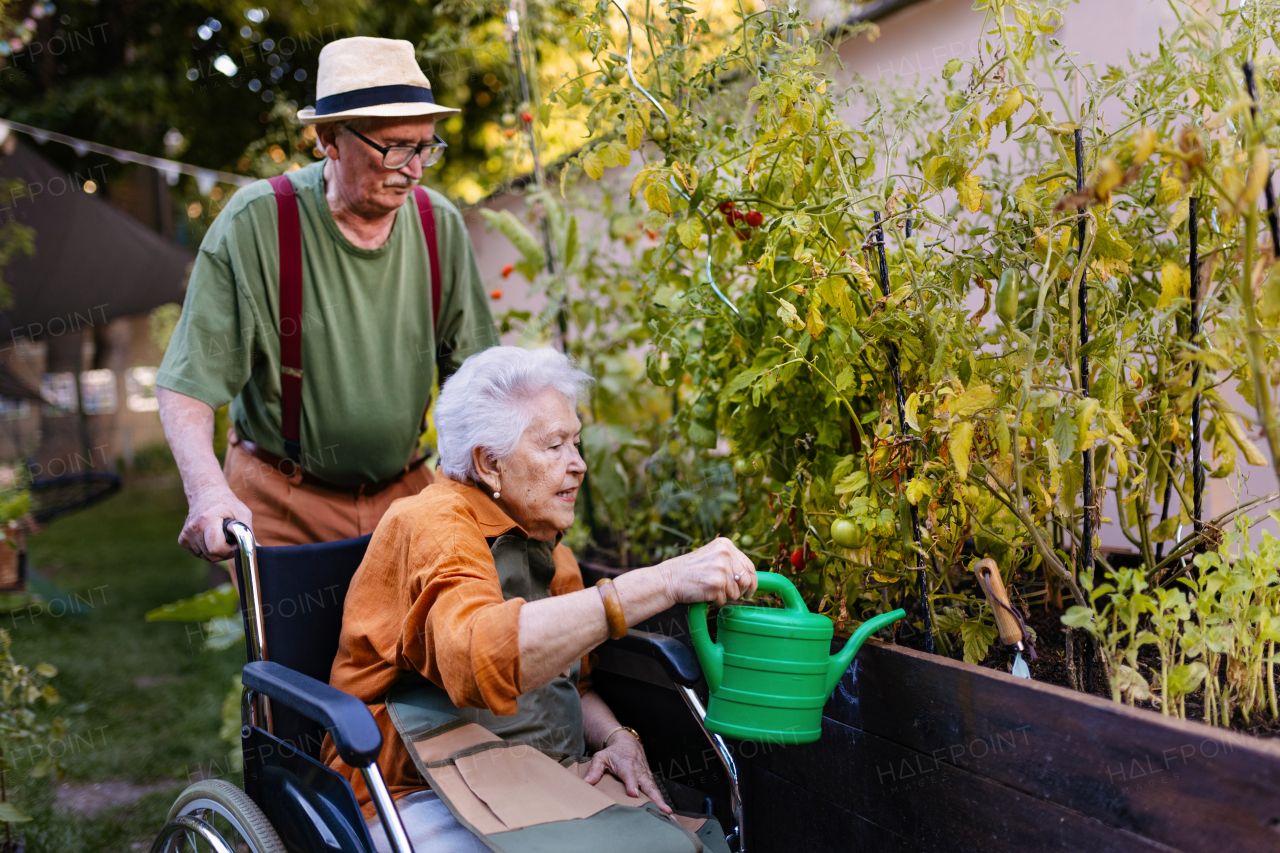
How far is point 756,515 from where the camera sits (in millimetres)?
2170

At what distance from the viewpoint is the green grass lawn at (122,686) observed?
2805mm

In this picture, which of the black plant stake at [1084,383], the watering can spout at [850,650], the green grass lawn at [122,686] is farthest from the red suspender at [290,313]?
the black plant stake at [1084,383]

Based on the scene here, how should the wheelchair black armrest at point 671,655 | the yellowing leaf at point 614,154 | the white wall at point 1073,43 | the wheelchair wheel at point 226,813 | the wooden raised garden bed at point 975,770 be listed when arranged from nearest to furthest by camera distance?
the wooden raised garden bed at point 975,770 < the wheelchair wheel at point 226,813 < the wheelchair black armrest at point 671,655 < the yellowing leaf at point 614,154 < the white wall at point 1073,43

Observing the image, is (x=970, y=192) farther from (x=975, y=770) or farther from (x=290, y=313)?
(x=290, y=313)

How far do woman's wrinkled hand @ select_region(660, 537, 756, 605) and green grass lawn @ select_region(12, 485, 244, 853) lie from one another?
2086 millimetres

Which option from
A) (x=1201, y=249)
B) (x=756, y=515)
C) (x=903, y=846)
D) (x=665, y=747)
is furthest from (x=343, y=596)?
(x=1201, y=249)

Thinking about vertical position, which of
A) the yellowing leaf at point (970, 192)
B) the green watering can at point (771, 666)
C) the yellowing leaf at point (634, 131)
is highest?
the yellowing leaf at point (634, 131)

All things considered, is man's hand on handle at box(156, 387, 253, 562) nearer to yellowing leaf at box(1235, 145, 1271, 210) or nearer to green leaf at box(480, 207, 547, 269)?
green leaf at box(480, 207, 547, 269)

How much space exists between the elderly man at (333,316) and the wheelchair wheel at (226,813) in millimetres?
560

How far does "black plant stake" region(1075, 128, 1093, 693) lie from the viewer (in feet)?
4.45

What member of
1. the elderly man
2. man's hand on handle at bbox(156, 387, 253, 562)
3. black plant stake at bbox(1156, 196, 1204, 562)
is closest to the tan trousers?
the elderly man

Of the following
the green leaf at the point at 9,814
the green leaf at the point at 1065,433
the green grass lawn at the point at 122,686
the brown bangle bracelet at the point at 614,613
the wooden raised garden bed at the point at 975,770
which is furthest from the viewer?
the green grass lawn at the point at 122,686

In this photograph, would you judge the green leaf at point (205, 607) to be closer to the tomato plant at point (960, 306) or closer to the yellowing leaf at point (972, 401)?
the tomato plant at point (960, 306)

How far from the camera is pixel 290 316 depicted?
2.06 metres
